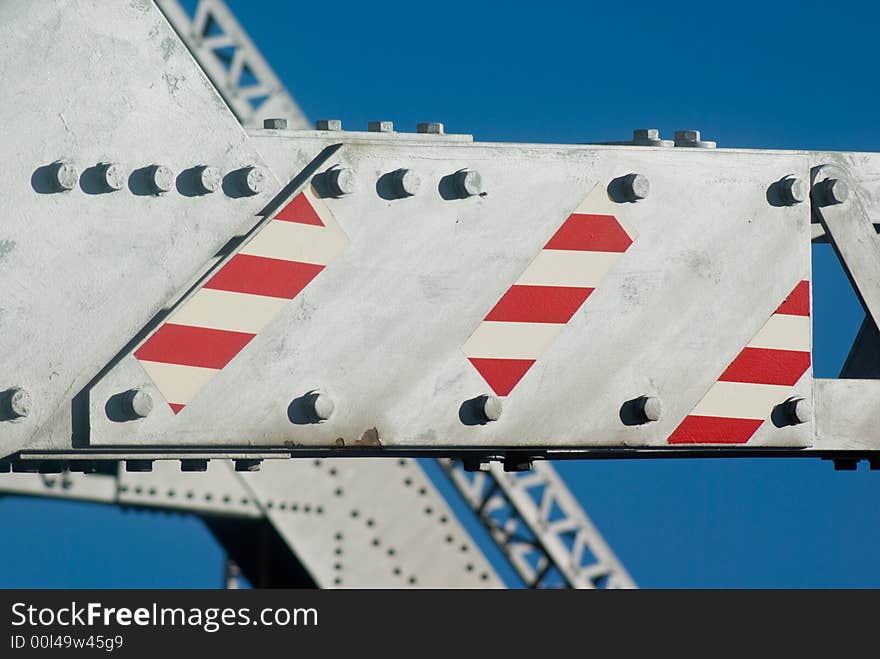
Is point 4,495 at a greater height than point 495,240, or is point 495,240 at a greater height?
point 4,495

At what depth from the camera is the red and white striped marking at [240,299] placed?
4.16m

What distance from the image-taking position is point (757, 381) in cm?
475

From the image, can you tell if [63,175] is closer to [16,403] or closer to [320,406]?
[16,403]

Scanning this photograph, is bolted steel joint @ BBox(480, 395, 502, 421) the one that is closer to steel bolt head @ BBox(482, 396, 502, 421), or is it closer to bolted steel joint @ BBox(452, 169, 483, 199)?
steel bolt head @ BBox(482, 396, 502, 421)

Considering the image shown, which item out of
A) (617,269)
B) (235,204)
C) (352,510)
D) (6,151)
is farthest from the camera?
(352,510)

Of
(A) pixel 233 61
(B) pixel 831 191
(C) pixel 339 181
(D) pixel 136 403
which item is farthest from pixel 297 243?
(A) pixel 233 61

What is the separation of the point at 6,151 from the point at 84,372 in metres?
0.53

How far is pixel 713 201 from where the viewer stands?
4.72 m

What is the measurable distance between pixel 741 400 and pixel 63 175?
1.86 m

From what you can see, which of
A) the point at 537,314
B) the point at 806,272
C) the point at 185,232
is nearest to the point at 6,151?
the point at 185,232

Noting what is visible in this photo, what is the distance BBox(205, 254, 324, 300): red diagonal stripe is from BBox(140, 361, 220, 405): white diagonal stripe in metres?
0.20

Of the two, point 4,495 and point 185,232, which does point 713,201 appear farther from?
point 4,495

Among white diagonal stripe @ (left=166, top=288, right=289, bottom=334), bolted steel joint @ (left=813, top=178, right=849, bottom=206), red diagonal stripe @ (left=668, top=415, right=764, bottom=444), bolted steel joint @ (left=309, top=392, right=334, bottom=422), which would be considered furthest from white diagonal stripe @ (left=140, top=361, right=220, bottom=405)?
bolted steel joint @ (left=813, top=178, right=849, bottom=206)

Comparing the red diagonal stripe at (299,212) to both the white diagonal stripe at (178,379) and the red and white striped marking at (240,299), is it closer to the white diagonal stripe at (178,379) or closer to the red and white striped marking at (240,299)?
the red and white striped marking at (240,299)
